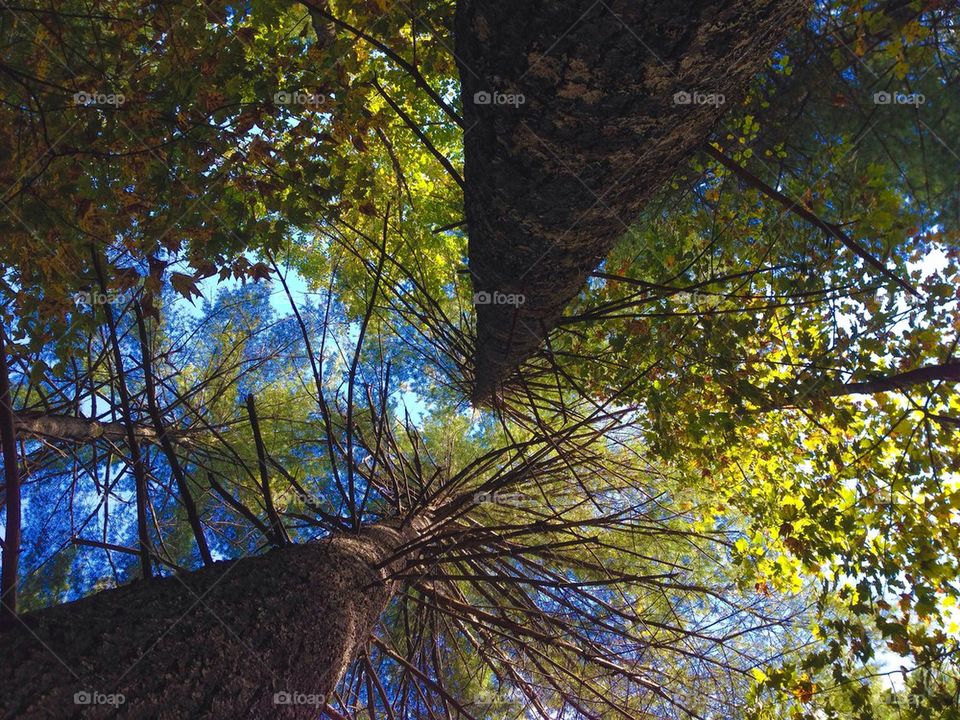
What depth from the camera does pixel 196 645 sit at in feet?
3.73

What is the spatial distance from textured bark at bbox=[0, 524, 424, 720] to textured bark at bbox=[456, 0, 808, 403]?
1238mm

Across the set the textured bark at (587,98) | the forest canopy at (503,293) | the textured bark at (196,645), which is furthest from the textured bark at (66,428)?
the textured bark at (587,98)

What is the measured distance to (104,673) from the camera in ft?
3.24

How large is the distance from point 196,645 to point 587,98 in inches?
54.7

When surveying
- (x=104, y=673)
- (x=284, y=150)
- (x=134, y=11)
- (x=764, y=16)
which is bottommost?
(x=104, y=673)

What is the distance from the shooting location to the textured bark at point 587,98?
934 mm

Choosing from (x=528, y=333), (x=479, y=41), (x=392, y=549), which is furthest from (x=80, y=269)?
(x=479, y=41)

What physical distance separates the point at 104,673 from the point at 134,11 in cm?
298

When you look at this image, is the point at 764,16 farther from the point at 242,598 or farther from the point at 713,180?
the point at 713,180

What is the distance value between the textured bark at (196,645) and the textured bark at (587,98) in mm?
1238

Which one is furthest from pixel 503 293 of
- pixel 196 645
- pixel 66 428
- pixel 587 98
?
pixel 66 428

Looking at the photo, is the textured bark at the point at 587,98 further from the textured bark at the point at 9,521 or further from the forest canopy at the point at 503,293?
the textured bark at the point at 9,521

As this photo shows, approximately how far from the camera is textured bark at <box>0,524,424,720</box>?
96 centimetres

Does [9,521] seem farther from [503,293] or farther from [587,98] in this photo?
[503,293]
